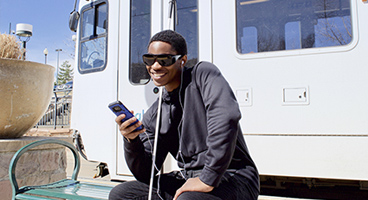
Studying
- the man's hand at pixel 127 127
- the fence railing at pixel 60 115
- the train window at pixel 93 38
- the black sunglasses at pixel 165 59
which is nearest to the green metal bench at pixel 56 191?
the man's hand at pixel 127 127

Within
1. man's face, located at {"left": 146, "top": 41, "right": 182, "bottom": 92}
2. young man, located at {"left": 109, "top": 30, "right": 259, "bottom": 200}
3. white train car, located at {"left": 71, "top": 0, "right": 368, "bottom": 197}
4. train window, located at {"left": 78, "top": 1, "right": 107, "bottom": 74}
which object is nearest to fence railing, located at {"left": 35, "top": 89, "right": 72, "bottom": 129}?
train window, located at {"left": 78, "top": 1, "right": 107, "bottom": 74}

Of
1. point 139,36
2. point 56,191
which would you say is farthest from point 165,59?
point 139,36

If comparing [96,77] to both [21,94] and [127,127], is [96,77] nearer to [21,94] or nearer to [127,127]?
[21,94]

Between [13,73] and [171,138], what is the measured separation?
66.6 inches

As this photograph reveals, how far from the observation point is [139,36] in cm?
366

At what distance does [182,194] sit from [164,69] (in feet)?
2.16

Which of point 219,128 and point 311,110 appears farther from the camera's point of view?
point 311,110

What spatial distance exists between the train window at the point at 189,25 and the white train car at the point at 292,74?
0.4 inches

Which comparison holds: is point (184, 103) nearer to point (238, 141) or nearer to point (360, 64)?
point (238, 141)

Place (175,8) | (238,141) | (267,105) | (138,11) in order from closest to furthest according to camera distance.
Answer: (238,141), (267,105), (175,8), (138,11)

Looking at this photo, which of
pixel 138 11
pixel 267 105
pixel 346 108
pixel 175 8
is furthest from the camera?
pixel 138 11

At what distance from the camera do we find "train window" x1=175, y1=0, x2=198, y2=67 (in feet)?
10.6

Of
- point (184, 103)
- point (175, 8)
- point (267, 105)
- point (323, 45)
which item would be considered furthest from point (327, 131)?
point (175, 8)

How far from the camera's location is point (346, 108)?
2656mm
